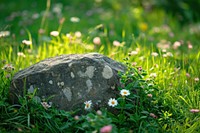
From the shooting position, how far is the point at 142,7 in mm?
6582

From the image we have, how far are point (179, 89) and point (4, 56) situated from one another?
1607mm

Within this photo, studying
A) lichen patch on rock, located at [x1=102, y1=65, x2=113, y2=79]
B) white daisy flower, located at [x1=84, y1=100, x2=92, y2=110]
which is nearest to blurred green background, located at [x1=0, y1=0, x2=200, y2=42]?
lichen patch on rock, located at [x1=102, y1=65, x2=113, y2=79]

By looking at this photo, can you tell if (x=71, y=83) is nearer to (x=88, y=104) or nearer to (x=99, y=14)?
(x=88, y=104)

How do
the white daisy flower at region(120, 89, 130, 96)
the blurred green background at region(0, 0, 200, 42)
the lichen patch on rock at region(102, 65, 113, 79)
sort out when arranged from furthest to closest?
the blurred green background at region(0, 0, 200, 42)
the lichen patch on rock at region(102, 65, 113, 79)
the white daisy flower at region(120, 89, 130, 96)

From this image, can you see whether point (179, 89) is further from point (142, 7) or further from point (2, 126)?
point (142, 7)

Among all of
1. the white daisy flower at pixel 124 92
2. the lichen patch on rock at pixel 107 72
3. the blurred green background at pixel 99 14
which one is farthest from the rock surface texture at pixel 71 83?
the blurred green background at pixel 99 14

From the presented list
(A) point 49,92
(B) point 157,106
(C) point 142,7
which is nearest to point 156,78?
(B) point 157,106

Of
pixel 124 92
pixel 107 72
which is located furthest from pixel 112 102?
Answer: pixel 107 72

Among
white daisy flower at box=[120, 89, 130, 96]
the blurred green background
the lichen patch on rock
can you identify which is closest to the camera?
white daisy flower at box=[120, 89, 130, 96]

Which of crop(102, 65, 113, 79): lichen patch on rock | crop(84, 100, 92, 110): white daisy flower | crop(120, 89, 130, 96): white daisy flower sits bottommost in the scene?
crop(84, 100, 92, 110): white daisy flower

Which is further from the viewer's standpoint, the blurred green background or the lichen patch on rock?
the blurred green background

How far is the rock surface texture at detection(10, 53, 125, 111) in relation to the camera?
102 inches

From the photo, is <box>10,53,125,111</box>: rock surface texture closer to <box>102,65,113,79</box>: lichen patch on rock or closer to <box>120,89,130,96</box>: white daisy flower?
<box>102,65,113,79</box>: lichen patch on rock

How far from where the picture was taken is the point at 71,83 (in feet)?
8.62
